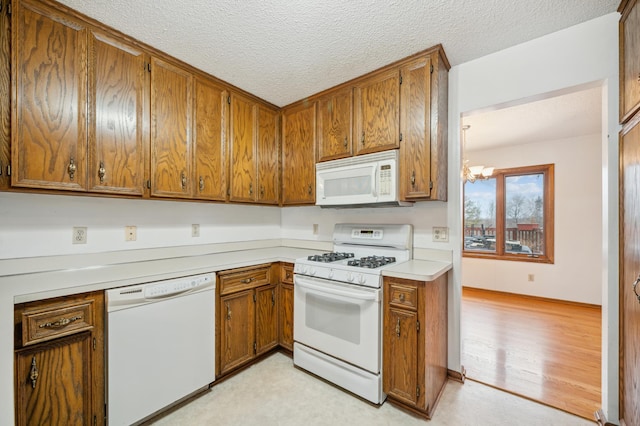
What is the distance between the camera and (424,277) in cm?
165

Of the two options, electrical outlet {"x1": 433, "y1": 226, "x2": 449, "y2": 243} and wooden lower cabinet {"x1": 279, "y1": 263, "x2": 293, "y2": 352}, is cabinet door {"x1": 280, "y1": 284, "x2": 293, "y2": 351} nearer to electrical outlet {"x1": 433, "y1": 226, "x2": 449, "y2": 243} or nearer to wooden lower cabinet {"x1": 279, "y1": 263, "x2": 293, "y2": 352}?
wooden lower cabinet {"x1": 279, "y1": 263, "x2": 293, "y2": 352}

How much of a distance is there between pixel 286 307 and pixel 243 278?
55cm

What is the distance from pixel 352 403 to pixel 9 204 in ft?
8.24

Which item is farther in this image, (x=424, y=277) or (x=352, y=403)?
(x=352, y=403)

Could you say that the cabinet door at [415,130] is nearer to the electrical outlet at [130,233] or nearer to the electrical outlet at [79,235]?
the electrical outlet at [130,233]

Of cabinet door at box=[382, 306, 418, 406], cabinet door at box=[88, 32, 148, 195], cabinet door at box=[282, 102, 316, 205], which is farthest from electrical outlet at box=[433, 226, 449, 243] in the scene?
cabinet door at box=[88, 32, 148, 195]

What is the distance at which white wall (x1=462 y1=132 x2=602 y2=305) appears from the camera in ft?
12.9

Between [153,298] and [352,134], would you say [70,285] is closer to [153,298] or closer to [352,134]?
[153,298]

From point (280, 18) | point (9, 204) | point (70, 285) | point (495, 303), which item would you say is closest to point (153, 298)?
point (70, 285)

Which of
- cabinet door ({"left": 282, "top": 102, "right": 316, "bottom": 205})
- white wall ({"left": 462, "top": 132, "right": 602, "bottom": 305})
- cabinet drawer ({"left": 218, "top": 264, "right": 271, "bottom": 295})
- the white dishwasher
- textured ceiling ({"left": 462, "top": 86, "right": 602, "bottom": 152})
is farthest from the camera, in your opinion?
white wall ({"left": 462, "top": 132, "right": 602, "bottom": 305})

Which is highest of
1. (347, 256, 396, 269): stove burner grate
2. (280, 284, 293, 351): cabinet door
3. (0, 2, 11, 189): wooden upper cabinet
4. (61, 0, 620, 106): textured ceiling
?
(61, 0, 620, 106): textured ceiling

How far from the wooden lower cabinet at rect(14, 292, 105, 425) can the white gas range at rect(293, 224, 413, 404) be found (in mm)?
1314

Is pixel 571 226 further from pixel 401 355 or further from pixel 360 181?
pixel 401 355

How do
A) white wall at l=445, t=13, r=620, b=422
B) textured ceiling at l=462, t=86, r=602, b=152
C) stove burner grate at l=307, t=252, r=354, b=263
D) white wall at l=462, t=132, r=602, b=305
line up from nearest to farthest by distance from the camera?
white wall at l=445, t=13, r=620, b=422 → stove burner grate at l=307, t=252, r=354, b=263 → textured ceiling at l=462, t=86, r=602, b=152 → white wall at l=462, t=132, r=602, b=305
